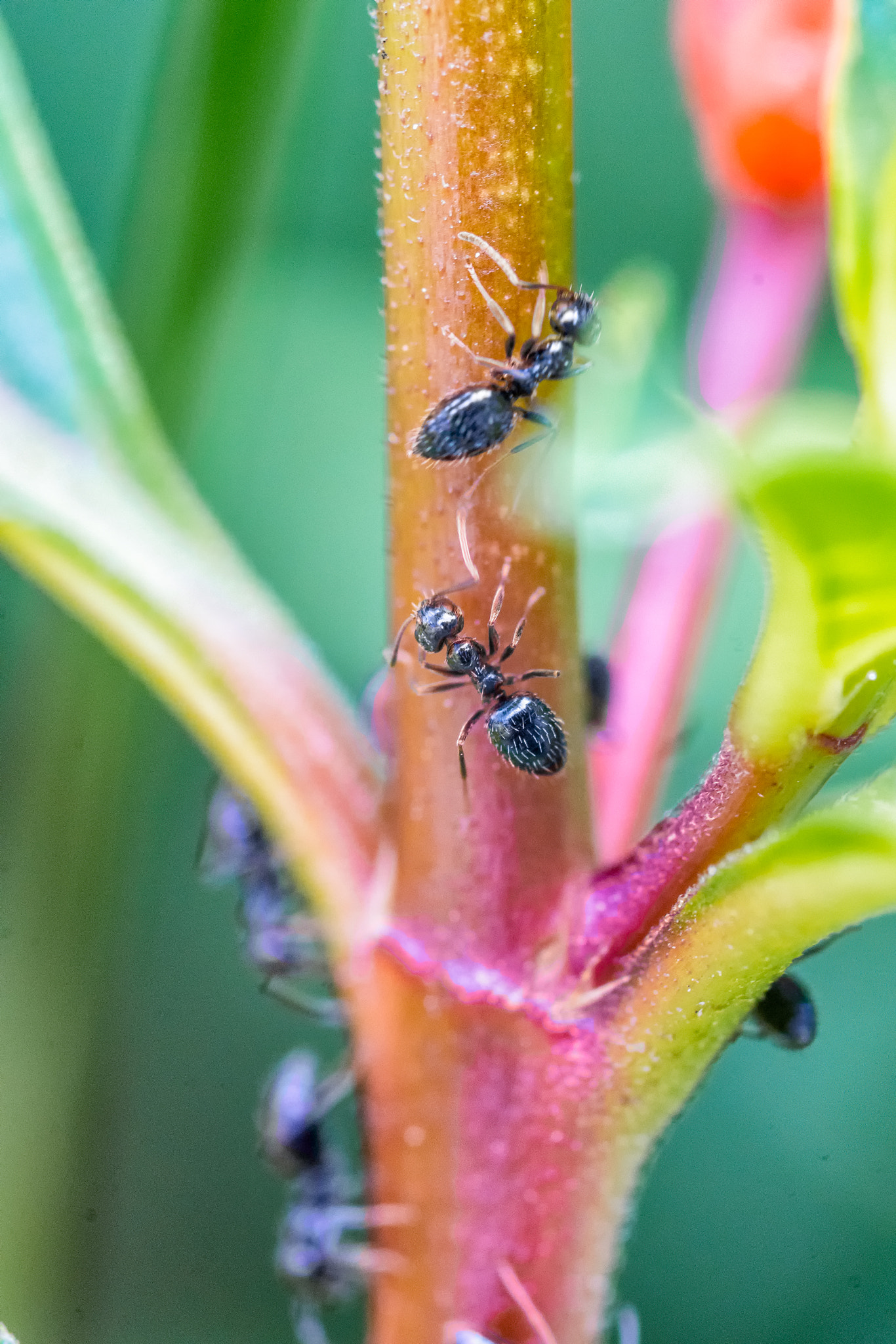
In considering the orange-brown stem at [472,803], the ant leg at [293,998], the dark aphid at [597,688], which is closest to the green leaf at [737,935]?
the orange-brown stem at [472,803]

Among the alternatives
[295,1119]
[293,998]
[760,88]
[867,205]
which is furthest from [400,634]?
[293,998]

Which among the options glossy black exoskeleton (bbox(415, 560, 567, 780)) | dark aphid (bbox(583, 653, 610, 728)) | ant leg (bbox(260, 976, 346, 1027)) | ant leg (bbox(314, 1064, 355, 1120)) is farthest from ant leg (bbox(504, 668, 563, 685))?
ant leg (bbox(260, 976, 346, 1027))

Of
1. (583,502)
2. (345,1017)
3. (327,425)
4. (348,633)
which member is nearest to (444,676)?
(345,1017)

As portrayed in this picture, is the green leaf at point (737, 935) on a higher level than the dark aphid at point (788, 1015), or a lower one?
higher

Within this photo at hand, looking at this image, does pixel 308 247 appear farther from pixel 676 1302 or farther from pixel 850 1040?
pixel 676 1302

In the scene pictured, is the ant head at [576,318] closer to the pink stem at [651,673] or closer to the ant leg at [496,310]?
the ant leg at [496,310]
